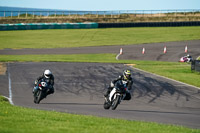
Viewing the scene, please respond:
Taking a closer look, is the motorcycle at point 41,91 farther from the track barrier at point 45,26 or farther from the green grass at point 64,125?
the track barrier at point 45,26

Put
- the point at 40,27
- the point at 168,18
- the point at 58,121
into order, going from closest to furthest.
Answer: the point at 58,121 < the point at 40,27 < the point at 168,18

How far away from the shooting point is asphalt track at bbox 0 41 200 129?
52.9 feet

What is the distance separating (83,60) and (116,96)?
24597 mm

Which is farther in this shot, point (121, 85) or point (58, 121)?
point (121, 85)

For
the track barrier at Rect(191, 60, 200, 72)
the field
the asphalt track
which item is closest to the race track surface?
the field

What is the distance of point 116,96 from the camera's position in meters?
16.7

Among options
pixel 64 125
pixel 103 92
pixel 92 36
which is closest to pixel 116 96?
pixel 103 92

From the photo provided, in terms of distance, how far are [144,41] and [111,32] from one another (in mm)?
11855

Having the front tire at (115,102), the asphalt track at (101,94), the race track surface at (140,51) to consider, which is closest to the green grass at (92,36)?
the race track surface at (140,51)

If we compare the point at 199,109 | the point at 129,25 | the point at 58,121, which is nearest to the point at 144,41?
the point at 129,25

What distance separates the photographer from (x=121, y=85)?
1653cm

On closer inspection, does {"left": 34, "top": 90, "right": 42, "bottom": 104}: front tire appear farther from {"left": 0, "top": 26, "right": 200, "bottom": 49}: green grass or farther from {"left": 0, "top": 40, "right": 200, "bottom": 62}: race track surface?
{"left": 0, "top": 26, "right": 200, "bottom": 49}: green grass

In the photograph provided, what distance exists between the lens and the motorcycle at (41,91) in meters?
18.2

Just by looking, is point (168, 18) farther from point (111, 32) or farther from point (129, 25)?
point (111, 32)
